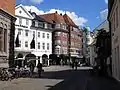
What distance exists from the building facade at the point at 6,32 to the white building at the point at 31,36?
51901mm

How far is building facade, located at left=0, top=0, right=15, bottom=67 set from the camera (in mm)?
32438

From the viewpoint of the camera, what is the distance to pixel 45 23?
11044 centimetres

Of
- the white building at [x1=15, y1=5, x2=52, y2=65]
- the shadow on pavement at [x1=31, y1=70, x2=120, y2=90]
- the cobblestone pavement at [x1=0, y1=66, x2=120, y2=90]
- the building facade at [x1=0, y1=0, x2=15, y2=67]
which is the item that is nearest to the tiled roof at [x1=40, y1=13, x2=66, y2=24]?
→ the white building at [x1=15, y1=5, x2=52, y2=65]

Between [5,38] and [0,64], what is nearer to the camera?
[0,64]

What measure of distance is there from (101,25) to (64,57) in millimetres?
53231

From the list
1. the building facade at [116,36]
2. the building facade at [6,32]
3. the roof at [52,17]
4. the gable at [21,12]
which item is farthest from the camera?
the roof at [52,17]

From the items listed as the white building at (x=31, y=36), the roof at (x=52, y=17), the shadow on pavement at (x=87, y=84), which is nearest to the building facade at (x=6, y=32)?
the shadow on pavement at (x=87, y=84)

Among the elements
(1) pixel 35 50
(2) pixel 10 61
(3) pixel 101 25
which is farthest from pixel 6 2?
(1) pixel 35 50

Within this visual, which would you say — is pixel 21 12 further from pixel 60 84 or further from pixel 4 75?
pixel 60 84

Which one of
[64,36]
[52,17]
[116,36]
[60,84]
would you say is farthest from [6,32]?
[64,36]

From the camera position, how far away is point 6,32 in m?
33.9

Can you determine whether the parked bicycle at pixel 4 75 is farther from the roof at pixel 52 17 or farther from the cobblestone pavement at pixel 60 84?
the roof at pixel 52 17

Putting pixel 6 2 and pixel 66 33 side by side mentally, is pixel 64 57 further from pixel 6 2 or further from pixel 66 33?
pixel 6 2

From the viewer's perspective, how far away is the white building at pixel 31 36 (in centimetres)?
9338
